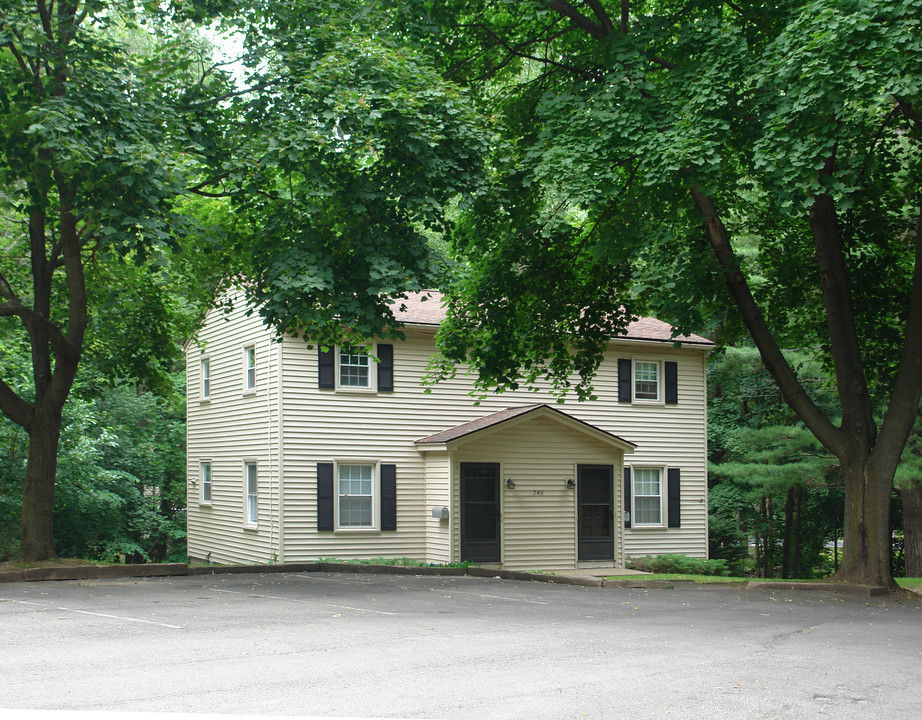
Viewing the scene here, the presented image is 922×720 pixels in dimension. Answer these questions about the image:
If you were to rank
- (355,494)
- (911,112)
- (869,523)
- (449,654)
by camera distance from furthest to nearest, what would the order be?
(355,494) < (869,523) < (911,112) < (449,654)

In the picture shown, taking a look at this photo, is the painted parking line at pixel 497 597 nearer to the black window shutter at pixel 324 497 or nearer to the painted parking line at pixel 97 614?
the painted parking line at pixel 97 614

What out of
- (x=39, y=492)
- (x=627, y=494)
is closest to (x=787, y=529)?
(x=627, y=494)

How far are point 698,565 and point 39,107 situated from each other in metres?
18.5

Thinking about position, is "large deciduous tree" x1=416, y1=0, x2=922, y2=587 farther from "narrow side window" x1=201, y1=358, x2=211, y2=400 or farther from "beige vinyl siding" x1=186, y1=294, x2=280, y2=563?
"narrow side window" x1=201, y1=358, x2=211, y2=400

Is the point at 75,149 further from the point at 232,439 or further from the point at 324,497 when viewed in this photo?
the point at 232,439

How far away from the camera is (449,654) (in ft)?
27.3

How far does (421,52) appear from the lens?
48.5 feet

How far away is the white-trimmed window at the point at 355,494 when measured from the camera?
22.1 metres

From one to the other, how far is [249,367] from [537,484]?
25.7 ft

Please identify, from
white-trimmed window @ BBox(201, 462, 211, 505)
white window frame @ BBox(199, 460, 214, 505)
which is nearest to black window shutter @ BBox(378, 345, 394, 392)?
white window frame @ BBox(199, 460, 214, 505)

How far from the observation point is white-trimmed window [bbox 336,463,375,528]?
72.5ft

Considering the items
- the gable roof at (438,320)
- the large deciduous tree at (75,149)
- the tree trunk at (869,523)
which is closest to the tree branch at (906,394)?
the tree trunk at (869,523)

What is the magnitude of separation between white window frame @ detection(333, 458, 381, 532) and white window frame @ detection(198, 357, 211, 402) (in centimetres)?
629

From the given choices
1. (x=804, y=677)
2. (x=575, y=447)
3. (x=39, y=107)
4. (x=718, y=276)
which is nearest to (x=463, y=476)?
(x=575, y=447)
